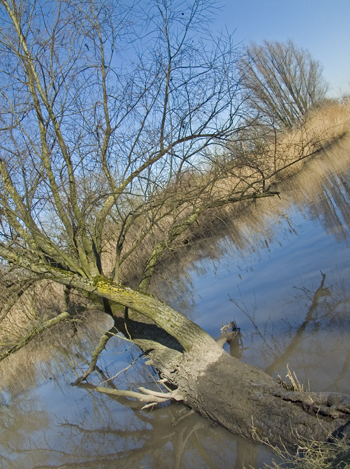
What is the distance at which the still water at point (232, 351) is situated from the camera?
3613 millimetres

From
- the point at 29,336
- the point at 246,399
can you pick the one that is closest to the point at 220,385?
the point at 246,399

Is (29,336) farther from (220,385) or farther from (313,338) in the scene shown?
(313,338)

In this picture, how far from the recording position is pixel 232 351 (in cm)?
487

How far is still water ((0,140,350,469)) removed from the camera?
3.61m

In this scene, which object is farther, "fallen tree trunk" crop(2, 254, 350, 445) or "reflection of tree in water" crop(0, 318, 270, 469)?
"reflection of tree in water" crop(0, 318, 270, 469)

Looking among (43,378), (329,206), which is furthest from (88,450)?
(329,206)

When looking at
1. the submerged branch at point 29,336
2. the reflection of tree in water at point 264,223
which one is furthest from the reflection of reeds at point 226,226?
the submerged branch at point 29,336

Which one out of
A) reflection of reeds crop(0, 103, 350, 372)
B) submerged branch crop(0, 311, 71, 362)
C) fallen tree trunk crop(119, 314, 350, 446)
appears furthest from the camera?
reflection of reeds crop(0, 103, 350, 372)

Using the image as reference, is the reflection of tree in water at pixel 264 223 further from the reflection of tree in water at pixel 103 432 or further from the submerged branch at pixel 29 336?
the reflection of tree in water at pixel 103 432

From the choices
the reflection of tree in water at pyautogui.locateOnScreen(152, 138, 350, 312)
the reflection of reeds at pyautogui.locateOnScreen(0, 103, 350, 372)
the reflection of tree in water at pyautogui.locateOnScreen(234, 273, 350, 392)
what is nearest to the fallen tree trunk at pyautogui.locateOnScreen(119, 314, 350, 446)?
the reflection of tree in water at pyautogui.locateOnScreen(234, 273, 350, 392)

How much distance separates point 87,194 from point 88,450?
10.3 ft

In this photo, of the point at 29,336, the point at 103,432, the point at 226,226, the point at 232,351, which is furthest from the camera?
the point at 226,226

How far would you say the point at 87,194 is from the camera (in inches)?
209

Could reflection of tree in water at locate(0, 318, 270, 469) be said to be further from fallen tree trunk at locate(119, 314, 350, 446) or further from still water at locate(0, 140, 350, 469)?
fallen tree trunk at locate(119, 314, 350, 446)
